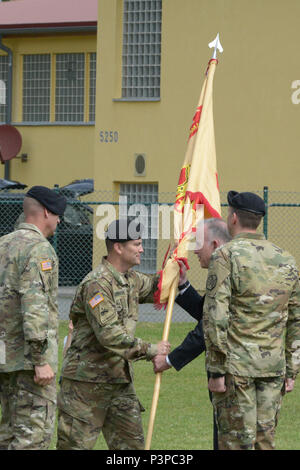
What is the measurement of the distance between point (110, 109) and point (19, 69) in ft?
28.1

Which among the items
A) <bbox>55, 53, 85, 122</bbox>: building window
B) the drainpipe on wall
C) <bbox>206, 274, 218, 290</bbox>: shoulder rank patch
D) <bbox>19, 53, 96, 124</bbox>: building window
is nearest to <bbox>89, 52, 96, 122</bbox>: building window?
<bbox>19, 53, 96, 124</bbox>: building window

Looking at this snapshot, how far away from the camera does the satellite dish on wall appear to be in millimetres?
29172

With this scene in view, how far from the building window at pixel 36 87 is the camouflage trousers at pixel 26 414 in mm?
23931

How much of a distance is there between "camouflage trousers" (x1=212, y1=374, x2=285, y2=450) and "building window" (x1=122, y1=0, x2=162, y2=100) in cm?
1666

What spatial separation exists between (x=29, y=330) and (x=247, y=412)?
5.21 ft

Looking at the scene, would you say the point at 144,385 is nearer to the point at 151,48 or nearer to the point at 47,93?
the point at 151,48

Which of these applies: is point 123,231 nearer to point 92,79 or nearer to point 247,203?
point 247,203

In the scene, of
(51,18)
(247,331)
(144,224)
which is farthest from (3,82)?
(247,331)

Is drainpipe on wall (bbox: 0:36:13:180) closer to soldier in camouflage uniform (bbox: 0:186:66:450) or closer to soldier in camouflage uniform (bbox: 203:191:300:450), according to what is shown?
soldier in camouflage uniform (bbox: 0:186:66:450)

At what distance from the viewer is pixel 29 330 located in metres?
6.69

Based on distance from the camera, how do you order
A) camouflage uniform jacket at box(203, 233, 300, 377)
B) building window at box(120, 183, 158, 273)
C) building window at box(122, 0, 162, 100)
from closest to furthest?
1. camouflage uniform jacket at box(203, 233, 300, 377)
2. building window at box(120, 183, 158, 273)
3. building window at box(122, 0, 162, 100)

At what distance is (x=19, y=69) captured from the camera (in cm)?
3056

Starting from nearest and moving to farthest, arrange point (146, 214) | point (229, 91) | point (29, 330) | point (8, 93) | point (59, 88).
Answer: point (29, 330) → point (146, 214) → point (229, 91) → point (59, 88) → point (8, 93)

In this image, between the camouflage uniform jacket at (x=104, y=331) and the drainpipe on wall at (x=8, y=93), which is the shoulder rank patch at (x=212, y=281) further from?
the drainpipe on wall at (x=8, y=93)
